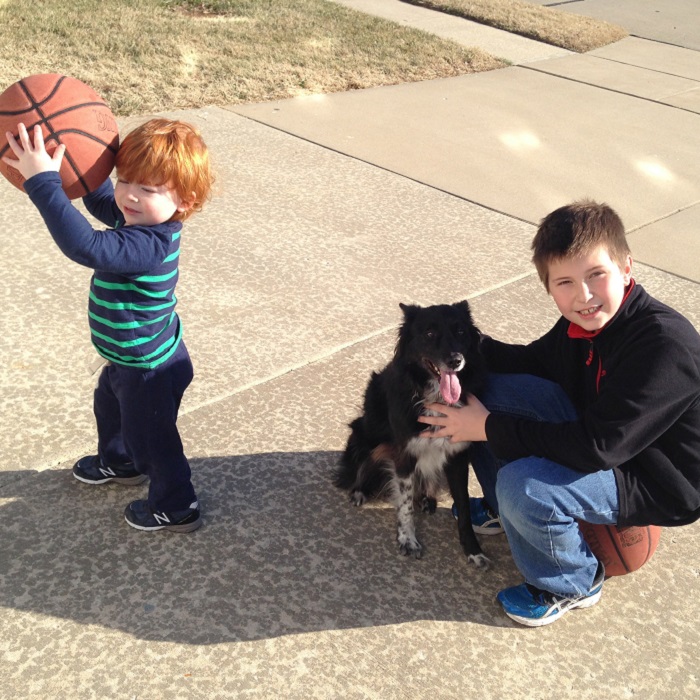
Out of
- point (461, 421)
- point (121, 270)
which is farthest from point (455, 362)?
point (121, 270)

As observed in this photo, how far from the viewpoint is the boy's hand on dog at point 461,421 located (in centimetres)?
303

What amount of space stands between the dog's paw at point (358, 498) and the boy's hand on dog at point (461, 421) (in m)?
0.52

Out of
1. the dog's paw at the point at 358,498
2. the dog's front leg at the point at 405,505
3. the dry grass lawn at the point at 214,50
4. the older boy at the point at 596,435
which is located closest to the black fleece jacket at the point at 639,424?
the older boy at the point at 596,435

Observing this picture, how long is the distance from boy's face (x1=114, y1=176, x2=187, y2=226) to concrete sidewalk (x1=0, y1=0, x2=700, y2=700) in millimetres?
1151

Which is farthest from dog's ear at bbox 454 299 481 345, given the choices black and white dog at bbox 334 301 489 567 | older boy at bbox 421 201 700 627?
older boy at bbox 421 201 700 627

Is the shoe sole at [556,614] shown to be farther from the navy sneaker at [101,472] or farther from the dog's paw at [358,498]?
the navy sneaker at [101,472]

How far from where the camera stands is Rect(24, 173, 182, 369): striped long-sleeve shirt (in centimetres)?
257

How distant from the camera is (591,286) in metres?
2.80

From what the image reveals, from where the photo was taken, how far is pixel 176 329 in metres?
3.19

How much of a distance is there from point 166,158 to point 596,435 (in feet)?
5.23

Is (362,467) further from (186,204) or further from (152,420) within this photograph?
(186,204)

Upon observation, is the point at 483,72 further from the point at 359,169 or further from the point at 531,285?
the point at 531,285

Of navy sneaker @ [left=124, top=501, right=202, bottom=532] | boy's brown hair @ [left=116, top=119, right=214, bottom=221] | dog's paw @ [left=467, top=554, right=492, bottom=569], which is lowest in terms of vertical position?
dog's paw @ [left=467, top=554, right=492, bottom=569]

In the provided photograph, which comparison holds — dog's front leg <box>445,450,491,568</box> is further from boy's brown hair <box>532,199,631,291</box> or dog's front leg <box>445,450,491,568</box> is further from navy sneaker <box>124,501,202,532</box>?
navy sneaker <box>124,501,202,532</box>
